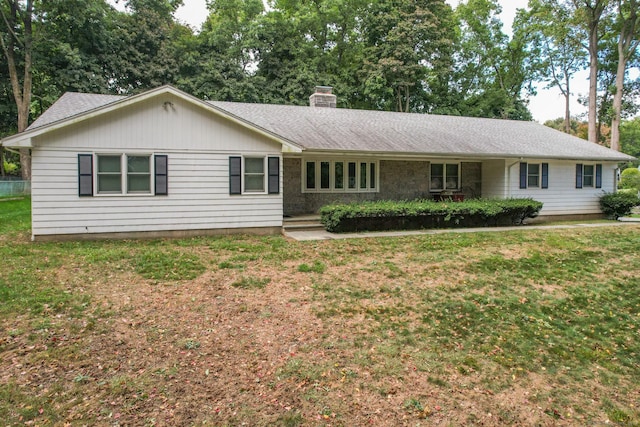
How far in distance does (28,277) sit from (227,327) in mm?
3885

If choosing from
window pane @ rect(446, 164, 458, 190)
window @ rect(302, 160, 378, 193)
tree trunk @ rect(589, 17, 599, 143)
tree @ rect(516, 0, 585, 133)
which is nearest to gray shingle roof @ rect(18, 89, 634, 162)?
window @ rect(302, 160, 378, 193)

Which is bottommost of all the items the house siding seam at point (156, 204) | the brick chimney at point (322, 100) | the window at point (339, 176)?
the house siding seam at point (156, 204)

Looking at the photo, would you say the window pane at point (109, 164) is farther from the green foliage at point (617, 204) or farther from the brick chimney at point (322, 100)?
the green foliage at point (617, 204)

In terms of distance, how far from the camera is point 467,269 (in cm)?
744

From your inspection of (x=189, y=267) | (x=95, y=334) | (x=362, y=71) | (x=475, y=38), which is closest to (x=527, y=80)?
(x=475, y=38)

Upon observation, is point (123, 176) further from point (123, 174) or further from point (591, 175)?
point (591, 175)

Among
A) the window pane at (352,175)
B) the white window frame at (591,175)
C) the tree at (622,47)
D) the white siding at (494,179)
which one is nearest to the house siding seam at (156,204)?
the window pane at (352,175)

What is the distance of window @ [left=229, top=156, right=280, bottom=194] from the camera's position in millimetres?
10750

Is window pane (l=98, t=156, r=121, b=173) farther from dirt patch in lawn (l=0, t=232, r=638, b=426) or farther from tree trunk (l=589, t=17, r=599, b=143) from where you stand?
Result: tree trunk (l=589, t=17, r=599, b=143)

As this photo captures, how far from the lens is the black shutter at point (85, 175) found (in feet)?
30.9

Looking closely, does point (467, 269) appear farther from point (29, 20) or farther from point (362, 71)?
point (29, 20)

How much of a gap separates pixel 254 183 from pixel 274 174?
608 mm

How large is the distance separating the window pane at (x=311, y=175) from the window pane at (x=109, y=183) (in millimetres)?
6009

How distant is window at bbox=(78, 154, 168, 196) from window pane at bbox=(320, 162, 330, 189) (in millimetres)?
5458
